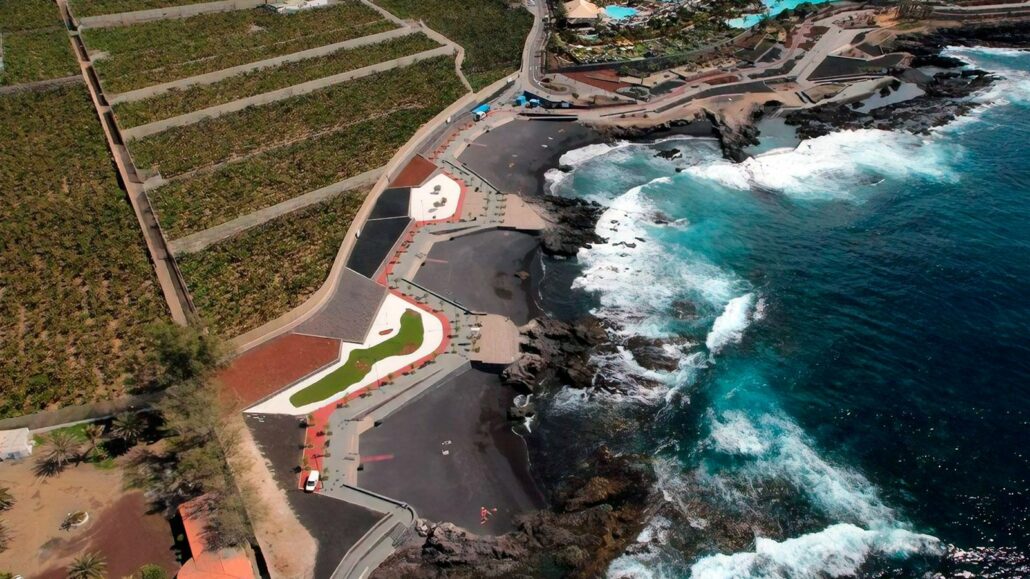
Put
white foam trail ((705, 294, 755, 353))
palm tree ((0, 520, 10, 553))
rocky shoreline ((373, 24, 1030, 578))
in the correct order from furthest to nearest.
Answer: white foam trail ((705, 294, 755, 353))
rocky shoreline ((373, 24, 1030, 578))
palm tree ((0, 520, 10, 553))

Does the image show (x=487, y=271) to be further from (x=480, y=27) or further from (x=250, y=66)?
(x=480, y=27)

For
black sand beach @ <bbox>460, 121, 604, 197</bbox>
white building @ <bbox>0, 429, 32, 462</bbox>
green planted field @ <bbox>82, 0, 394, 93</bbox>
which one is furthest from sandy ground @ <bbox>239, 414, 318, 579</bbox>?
green planted field @ <bbox>82, 0, 394, 93</bbox>

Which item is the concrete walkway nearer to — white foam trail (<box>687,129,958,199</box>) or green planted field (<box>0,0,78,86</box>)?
white foam trail (<box>687,129,958,199</box>)

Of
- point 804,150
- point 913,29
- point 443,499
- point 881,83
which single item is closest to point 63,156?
point 443,499

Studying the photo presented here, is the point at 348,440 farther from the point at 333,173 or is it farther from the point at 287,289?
the point at 333,173

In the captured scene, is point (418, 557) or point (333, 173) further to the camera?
point (333, 173)
